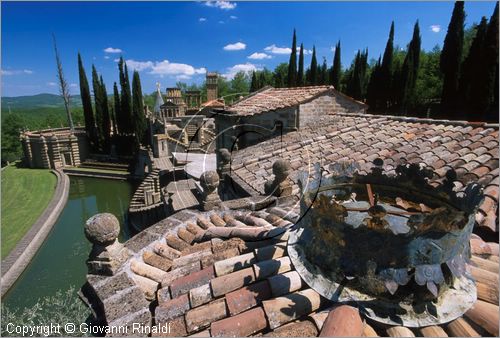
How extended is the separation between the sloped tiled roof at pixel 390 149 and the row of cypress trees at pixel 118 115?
98.8 ft

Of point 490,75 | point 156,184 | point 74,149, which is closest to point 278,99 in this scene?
point 156,184

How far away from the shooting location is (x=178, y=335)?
2361 millimetres

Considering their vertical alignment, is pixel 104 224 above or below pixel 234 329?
above

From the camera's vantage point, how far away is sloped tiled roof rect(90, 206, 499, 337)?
213 centimetres

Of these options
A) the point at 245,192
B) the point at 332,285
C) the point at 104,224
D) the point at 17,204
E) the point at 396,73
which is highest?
the point at 396,73

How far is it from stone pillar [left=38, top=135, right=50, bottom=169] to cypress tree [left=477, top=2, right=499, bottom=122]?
48.1 metres

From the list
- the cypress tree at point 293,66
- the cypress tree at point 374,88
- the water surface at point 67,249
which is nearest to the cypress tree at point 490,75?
the cypress tree at point 374,88

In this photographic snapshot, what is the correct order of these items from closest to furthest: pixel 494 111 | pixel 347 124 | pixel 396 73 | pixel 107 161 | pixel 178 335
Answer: pixel 178 335
pixel 347 124
pixel 494 111
pixel 396 73
pixel 107 161

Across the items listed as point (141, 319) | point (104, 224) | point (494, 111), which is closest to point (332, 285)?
point (141, 319)

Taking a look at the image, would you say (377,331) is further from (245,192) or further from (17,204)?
(17,204)

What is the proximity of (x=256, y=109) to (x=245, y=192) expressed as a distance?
5.92 metres

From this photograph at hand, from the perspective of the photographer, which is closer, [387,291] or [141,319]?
[387,291]

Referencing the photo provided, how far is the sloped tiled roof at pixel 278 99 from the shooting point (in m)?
11.4

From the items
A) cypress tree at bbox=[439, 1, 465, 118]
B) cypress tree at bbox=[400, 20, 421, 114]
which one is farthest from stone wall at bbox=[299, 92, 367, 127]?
cypress tree at bbox=[400, 20, 421, 114]
